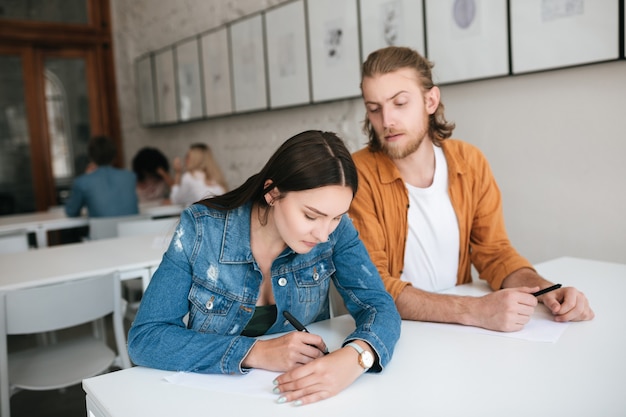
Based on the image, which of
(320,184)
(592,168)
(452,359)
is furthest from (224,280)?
(592,168)

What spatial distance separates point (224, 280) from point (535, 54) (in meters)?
1.81

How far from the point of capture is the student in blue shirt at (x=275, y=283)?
44.3 inches

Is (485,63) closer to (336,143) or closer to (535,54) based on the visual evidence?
(535,54)

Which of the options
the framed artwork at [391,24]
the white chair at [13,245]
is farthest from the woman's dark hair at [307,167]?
the white chair at [13,245]

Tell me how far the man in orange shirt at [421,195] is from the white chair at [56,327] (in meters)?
0.94

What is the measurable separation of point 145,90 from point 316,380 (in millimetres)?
→ 5662

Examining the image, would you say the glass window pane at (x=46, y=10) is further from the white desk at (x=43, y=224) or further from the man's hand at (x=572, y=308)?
the man's hand at (x=572, y=308)

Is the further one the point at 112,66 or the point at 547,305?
the point at 112,66

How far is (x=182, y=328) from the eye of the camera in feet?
3.94

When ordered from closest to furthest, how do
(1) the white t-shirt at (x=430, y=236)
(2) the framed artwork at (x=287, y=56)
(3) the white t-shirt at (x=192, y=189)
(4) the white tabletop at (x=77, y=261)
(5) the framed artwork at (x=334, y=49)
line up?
1. (1) the white t-shirt at (x=430, y=236)
2. (4) the white tabletop at (x=77, y=261)
3. (5) the framed artwork at (x=334, y=49)
4. (2) the framed artwork at (x=287, y=56)
5. (3) the white t-shirt at (x=192, y=189)

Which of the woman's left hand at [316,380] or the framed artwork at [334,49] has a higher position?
the framed artwork at [334,49]

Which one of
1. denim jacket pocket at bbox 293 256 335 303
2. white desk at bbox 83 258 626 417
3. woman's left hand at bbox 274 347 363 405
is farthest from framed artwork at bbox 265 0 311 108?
woman's left hand at bbox 274 347 363 405

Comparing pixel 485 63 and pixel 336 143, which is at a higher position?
pixel 485 63

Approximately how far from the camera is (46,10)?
20.7ft
